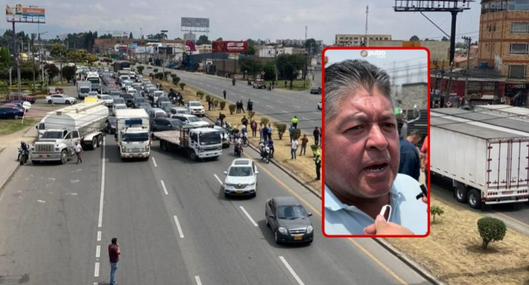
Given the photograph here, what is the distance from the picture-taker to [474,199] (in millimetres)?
26578

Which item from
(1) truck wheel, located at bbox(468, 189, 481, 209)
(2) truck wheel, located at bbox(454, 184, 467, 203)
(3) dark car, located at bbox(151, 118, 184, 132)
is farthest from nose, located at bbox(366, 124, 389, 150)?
(3) dark car, located at bbox(151, 118, 184, 132)

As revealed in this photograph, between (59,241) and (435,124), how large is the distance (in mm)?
16680

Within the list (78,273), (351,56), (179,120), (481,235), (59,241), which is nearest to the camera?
(351,56)

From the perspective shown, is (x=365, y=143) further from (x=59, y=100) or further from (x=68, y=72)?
(x=68, y=72)

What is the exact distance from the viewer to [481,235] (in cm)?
2025

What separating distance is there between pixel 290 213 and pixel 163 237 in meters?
4.54

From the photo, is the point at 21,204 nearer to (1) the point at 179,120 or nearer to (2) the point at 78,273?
(2) the point at 78,273

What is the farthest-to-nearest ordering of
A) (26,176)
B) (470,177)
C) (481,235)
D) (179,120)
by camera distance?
(179,120) → (26,176) → (470,177) → (481,235)

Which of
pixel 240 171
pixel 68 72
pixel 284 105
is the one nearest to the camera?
pixel 240 171

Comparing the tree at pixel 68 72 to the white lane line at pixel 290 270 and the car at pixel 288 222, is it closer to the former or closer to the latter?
the car at pixel 288 222

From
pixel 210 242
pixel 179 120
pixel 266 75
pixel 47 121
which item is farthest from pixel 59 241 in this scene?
pixel 266 75

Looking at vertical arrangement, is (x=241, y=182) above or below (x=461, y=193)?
above

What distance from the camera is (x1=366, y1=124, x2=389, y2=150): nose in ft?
20.1

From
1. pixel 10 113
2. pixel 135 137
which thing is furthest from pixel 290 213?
pixel 10 113
